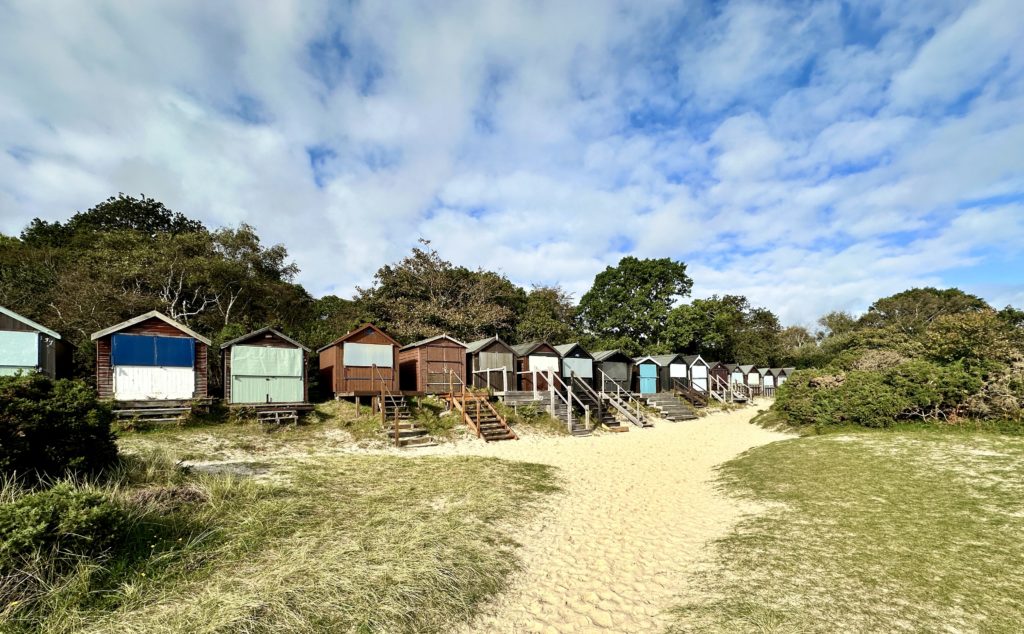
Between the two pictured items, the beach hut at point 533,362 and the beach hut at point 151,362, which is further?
the beach hut at point 533,362

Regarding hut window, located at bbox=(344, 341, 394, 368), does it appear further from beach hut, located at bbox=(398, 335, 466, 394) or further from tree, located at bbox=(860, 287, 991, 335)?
tree, located at bbox=(860, 287, 991, 335)

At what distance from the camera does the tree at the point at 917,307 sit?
52.9m

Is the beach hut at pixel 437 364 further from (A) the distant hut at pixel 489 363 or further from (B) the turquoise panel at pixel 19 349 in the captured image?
(B) the turquoise panel at pixel 19 349

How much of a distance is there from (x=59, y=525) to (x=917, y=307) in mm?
74659

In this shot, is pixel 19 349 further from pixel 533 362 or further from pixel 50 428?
pixel 533 362

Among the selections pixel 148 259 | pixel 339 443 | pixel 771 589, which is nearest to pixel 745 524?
pixel 771 589

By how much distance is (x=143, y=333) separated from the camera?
17156mm

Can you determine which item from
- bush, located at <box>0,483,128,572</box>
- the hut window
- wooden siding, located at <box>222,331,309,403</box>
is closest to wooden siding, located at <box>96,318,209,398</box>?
wooden siding, located at <box>222,331,309,403</box>

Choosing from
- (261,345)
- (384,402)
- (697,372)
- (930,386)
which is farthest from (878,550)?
(697,372)

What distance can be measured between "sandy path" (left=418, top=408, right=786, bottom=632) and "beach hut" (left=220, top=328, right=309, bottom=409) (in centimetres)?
802

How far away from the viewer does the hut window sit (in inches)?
830

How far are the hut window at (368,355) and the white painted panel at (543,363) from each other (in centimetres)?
856

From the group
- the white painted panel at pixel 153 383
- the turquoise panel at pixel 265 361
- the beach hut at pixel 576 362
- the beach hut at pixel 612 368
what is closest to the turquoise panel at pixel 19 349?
the white painted panel at pixel 153 383

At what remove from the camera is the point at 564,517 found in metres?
8.59
